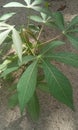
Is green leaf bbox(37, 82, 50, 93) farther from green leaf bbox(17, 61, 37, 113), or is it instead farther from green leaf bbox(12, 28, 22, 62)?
green leaf bbox(12, 28, 22, 62)

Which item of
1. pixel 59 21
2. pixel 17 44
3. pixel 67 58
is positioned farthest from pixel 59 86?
pixel 59 21

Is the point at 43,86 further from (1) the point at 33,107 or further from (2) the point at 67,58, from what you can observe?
(2) the point at 67,58

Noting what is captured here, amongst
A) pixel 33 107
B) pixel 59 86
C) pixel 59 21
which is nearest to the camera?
pixel 59 86

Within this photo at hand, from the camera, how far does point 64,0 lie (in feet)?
7.79

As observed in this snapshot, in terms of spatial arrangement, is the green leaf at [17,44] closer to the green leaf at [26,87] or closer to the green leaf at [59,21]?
the green leaf at [26,87]

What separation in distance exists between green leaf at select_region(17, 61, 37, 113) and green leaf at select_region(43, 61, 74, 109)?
67mm

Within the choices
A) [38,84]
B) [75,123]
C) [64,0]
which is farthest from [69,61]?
[64,0]

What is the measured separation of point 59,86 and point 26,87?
0.15 m

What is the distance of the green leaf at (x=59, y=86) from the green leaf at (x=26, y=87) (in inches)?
2.6

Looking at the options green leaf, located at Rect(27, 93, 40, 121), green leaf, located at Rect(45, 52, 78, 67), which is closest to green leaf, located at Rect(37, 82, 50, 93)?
green leaf, located at Rect(27, 93, 40, 121)

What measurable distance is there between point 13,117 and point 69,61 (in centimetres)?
52

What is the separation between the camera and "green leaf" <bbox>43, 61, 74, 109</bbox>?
1194mm

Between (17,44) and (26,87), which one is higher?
(17,44)

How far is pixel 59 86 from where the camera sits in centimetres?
121
